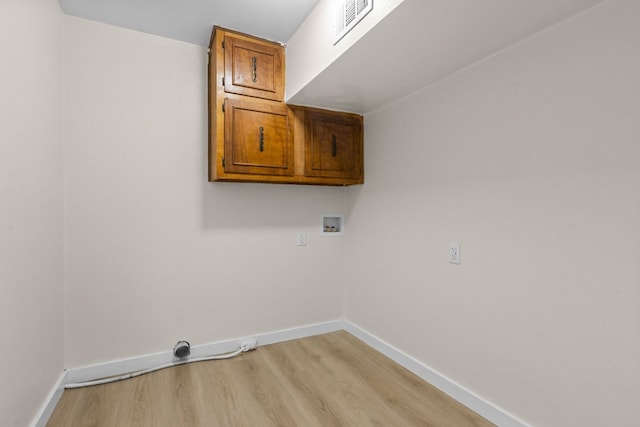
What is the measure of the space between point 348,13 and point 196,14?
41.5 inches

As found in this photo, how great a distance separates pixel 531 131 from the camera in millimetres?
1544

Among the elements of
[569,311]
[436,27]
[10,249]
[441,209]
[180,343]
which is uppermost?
[436,27]

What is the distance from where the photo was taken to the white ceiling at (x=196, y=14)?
1915mm

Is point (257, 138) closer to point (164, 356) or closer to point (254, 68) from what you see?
point (254, 68)

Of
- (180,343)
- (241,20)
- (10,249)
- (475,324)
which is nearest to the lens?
(10,249)

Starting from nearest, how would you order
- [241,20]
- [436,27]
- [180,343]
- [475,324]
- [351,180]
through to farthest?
[436,27] → [475,324] → [241,20] → [180,343] → [351,180]

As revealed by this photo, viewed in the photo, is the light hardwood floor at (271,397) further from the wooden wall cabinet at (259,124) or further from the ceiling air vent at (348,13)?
the ceiling air vent at (348,13)

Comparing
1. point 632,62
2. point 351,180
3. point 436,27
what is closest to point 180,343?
point 351,180

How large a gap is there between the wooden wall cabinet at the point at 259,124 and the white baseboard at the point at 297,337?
1337mm

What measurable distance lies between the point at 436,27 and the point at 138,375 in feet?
9.03

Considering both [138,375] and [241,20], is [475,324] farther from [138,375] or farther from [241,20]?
[241,20]

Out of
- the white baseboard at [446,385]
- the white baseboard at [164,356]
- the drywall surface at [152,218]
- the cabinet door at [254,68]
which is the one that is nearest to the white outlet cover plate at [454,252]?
the white baseboard at [446,385]

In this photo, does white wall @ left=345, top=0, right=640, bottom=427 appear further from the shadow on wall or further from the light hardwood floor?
the shadow on wall

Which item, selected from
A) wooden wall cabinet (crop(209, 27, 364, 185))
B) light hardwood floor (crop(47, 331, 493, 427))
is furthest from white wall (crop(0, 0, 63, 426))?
wooden wall cabinet (crop(209, 27, 364, 185))
